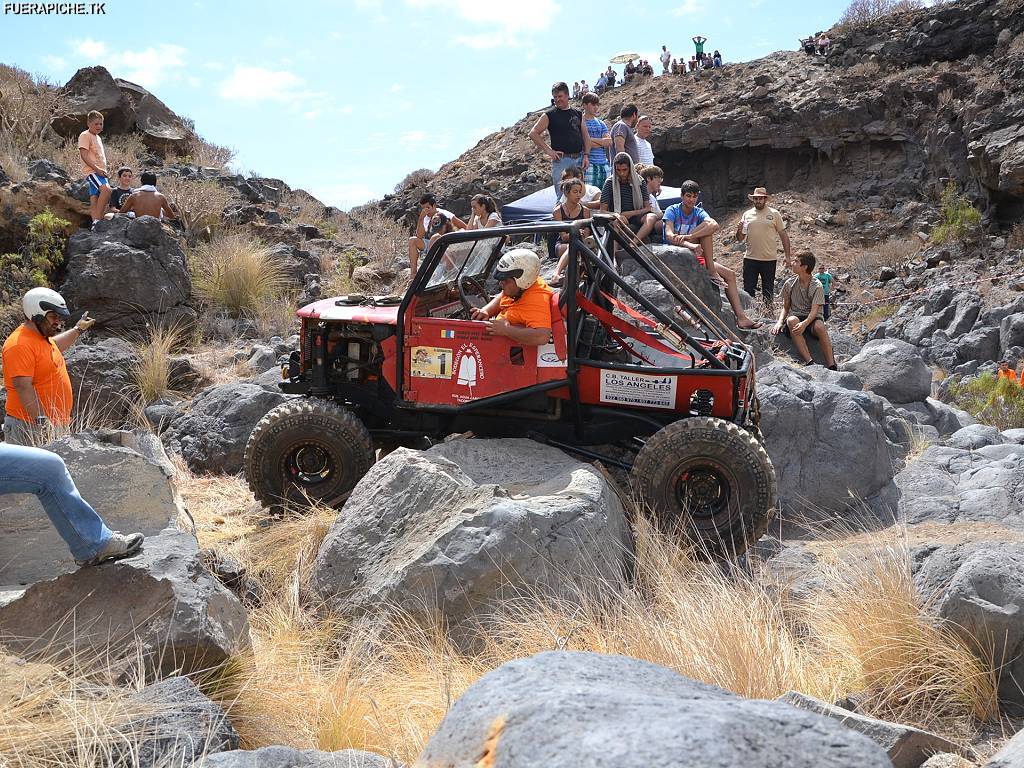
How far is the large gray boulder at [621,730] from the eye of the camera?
1894 mm

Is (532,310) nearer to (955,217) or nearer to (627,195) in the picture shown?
(627,195)

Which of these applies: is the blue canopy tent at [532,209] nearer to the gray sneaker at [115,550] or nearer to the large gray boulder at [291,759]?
the gray sneaker at [115,550]

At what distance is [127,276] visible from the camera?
12000mm

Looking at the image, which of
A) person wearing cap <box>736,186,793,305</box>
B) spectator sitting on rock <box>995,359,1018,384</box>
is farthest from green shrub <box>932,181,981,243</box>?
person wearing cap <box>736,186,793,305</box>

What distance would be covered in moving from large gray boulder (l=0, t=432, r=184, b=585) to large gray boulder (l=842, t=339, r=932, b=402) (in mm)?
7841

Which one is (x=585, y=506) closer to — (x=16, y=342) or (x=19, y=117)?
(x=16, y=342)

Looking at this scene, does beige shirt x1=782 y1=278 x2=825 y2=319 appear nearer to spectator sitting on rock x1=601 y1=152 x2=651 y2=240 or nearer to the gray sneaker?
spectator sitting on rock x1=601 y1=152 x2=651 y2=240

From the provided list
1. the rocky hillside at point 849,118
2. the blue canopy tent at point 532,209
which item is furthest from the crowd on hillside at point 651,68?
the blue canopy tent at point 532,209

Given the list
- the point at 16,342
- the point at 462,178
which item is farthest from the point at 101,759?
the point at 462,178

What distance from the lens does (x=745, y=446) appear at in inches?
238

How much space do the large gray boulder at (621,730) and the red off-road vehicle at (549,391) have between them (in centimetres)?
374

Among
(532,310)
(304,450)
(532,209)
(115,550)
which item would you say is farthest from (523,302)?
(532,209)

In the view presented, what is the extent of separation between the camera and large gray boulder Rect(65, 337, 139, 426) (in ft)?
32.7

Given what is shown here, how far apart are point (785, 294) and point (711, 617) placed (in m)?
7.46
